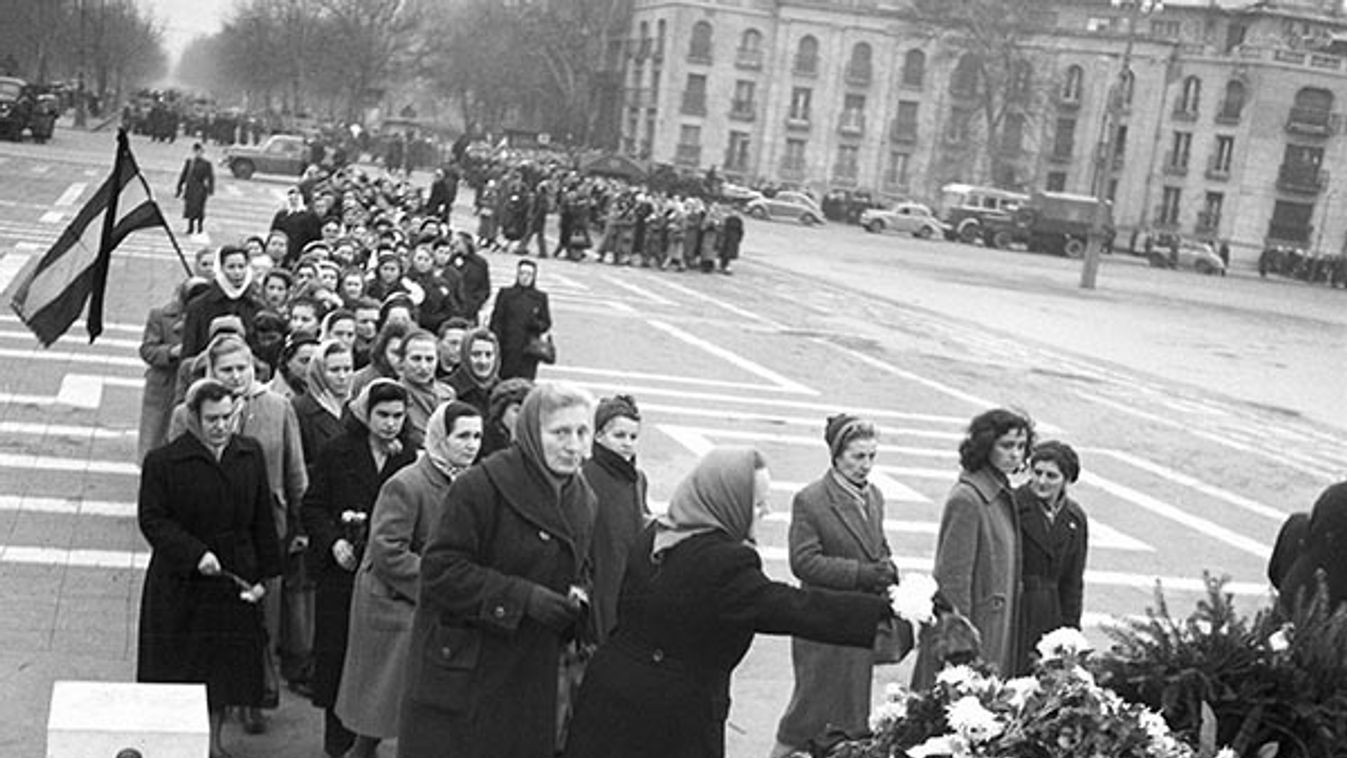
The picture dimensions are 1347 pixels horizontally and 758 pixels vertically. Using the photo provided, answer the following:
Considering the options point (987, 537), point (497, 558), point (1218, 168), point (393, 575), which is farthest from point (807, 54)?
point (497, 558)

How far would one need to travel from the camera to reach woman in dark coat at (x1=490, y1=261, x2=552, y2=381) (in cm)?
1434

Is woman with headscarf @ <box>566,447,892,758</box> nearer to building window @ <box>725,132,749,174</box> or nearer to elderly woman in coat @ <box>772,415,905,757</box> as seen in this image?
elderly woman in coat @ <box>772,415,905,757</box>

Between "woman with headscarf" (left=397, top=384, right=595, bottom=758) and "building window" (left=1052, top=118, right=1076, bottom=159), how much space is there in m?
74.9

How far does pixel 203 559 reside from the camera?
6.26 m

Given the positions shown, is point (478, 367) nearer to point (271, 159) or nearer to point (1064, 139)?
point (271, 159)

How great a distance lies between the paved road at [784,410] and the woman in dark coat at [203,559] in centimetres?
55

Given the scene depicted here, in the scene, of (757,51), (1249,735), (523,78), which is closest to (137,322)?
(1249,735)

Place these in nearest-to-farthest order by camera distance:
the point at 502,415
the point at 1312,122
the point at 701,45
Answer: the point at 502,415, the point at 1312,122, the point at 701,45

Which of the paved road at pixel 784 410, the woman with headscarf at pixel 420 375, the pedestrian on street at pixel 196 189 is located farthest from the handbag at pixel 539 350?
the pedestrian on street at pixel 196 189

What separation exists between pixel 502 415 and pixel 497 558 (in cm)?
266

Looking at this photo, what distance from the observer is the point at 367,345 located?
10625mm

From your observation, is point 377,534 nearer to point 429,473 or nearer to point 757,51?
point 429,473

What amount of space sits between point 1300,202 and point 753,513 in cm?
7384

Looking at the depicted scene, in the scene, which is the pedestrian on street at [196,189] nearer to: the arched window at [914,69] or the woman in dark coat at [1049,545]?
the woman in dark coat at [1049,545]
